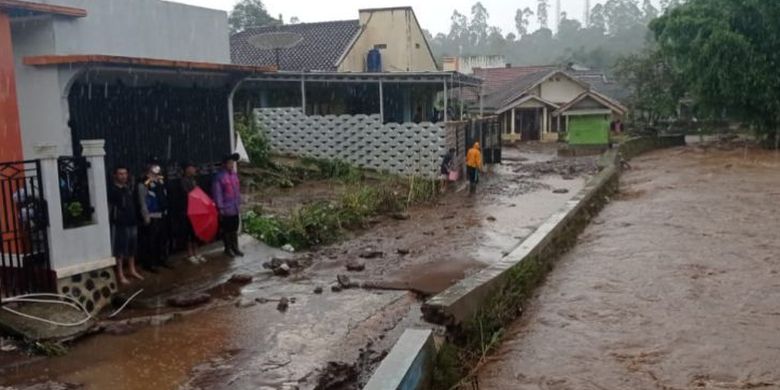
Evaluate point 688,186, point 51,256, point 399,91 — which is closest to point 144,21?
point 51,256

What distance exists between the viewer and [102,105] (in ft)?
31.9

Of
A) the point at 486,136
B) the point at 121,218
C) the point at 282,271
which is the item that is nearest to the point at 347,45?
the point at 486,136

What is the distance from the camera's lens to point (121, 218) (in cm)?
905

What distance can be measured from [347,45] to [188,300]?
2411 centimetres

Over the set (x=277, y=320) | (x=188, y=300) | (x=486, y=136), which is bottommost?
(x=277, y=320)

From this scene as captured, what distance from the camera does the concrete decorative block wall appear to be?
21.8 m

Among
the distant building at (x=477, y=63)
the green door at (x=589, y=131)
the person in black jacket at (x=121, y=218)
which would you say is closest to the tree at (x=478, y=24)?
the distant building at (x=477, y=63)

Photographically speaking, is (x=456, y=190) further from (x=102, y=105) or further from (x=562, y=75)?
(x=562, y=75)

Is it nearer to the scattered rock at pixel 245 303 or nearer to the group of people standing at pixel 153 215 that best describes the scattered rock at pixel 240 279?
the scattered rock at pixel 245 303

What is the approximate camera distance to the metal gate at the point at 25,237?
791cm

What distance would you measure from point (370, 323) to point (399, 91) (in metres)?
21.8

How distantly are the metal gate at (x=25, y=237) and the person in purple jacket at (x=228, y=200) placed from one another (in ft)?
9.75

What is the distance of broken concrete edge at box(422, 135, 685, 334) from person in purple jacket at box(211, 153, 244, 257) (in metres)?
4.16

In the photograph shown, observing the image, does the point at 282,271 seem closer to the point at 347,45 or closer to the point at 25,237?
the point at 25,237
